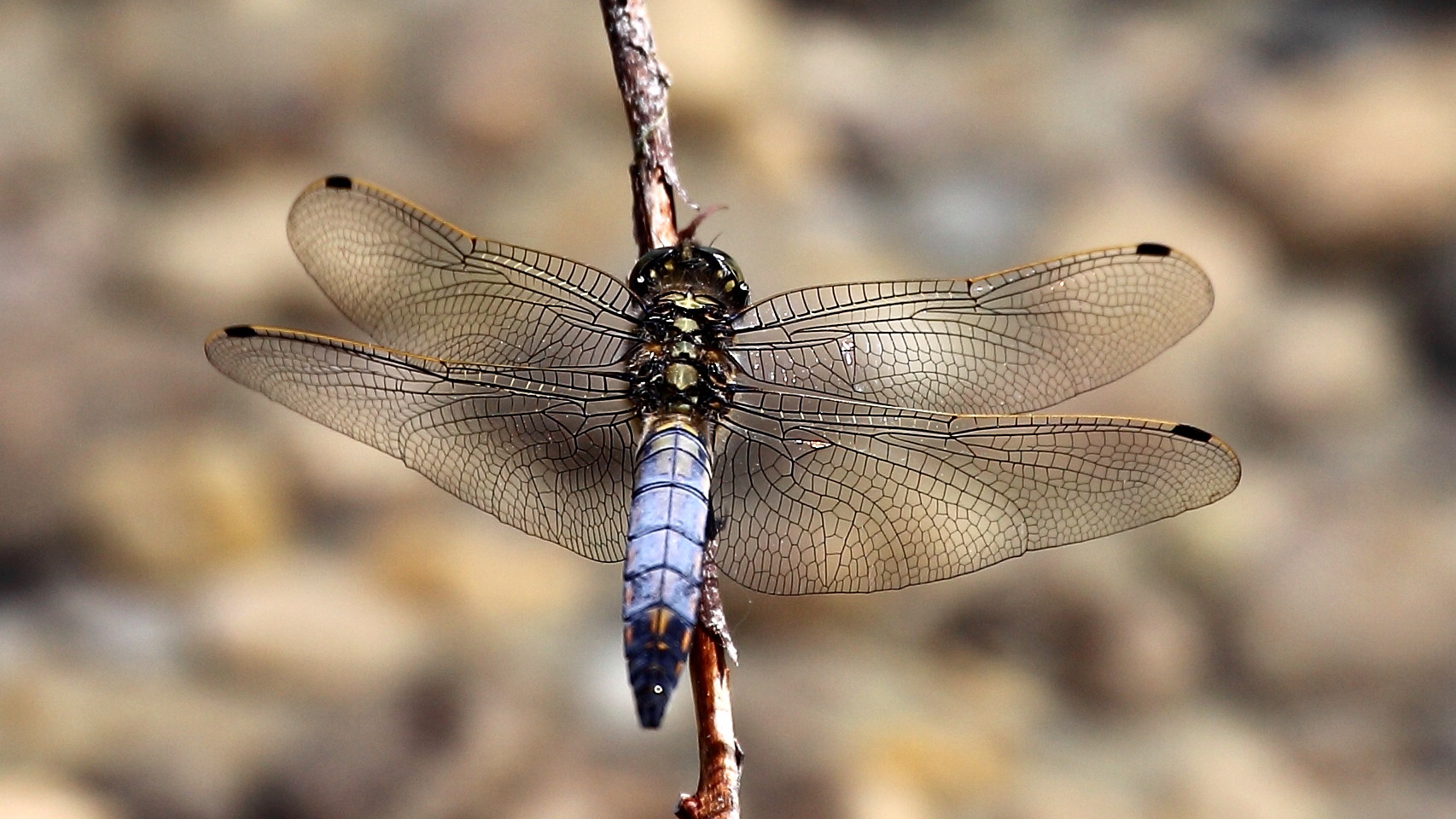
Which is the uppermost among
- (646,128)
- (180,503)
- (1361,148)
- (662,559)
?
(1361,148)

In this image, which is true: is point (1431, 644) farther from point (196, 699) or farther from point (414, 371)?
point (196, 699)

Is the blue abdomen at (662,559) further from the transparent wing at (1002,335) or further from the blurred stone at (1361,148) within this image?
the blurred stone at (1361,148)

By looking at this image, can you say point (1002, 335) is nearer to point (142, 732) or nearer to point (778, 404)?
point (778, 404)

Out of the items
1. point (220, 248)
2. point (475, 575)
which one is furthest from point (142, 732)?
point (220, 248)

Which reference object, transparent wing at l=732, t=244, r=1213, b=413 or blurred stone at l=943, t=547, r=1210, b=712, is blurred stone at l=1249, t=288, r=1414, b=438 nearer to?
blurred stone at l=943, t=547, r=1210, b=712

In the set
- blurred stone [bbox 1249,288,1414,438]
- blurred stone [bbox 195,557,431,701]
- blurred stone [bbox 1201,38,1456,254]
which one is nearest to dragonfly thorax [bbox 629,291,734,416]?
blurred stone [bbox 195,557,431,701]

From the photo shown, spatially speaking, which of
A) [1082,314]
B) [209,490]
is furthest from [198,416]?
[1082,314]
